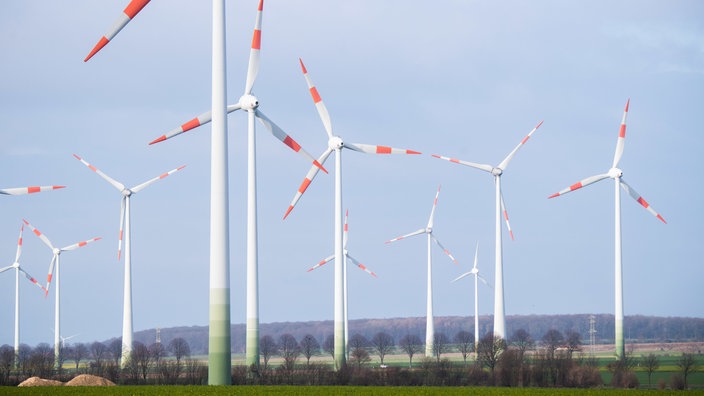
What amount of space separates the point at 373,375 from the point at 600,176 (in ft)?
104

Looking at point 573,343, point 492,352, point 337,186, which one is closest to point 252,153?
point 337,186

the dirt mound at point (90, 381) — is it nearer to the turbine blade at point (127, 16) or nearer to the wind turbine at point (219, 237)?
the wind turbine at point (219, 237)

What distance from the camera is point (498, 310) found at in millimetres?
86000

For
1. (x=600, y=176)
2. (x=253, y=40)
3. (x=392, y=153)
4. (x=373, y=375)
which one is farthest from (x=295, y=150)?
(x=600, y=176)

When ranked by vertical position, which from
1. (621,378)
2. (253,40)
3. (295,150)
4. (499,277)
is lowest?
(621,378)

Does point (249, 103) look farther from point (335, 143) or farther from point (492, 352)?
point (492, 352)

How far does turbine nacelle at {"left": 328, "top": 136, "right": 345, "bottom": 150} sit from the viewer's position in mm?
72875

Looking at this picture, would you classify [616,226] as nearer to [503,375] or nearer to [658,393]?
[503,375]

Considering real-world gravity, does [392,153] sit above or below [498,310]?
above

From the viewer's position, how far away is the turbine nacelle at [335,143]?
7288 cm

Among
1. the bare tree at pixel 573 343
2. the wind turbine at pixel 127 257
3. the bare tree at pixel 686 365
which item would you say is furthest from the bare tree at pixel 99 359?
the bare tree at pixel 686 365

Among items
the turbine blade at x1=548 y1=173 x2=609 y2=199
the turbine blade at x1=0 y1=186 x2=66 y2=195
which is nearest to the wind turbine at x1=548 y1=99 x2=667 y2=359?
the turbine blade at x1=548 y1=173 x2=609 y2=199

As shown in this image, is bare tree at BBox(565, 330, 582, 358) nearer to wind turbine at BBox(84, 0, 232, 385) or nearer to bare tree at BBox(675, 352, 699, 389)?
bare tree at BBox(675, 352, 699, 389)

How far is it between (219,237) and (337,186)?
31.5 metres
